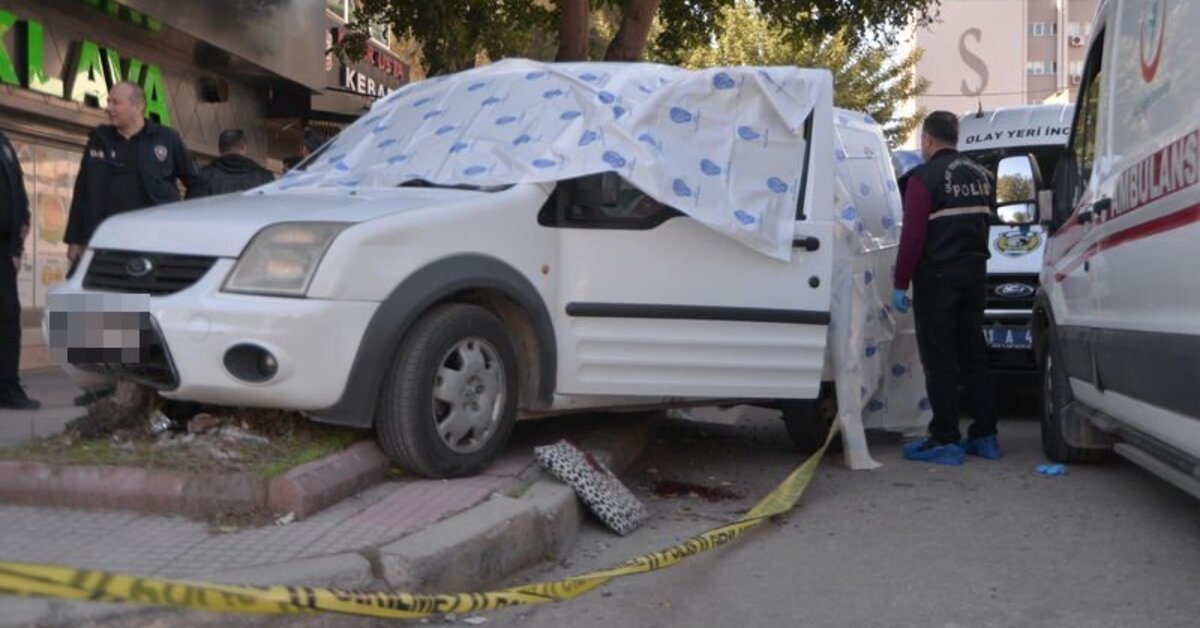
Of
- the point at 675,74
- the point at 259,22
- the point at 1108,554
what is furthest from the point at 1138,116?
the point at 259,22

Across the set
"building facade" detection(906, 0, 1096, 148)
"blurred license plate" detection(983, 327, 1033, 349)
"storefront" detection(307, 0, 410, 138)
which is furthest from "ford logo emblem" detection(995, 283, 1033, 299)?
"building facade" detection(906, 0, 1096, 148)

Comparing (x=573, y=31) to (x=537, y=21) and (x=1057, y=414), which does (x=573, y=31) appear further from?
(x=1057, y=414)

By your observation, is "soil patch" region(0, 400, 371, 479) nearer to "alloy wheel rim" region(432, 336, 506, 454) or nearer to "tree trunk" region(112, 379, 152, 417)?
"tree trunk" region(112, 379, 152, 417)

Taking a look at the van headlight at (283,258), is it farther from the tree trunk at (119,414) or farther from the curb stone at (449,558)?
the curb stone at (449,558)

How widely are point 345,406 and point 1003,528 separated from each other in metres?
2.88

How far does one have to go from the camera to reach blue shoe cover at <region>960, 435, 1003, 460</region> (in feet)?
24.2

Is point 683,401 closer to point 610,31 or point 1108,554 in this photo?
point 1108,554

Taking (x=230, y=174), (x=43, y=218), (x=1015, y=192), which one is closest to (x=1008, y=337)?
(x=1015, y=192)

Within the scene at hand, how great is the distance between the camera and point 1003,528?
5.61m

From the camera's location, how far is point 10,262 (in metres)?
7.03

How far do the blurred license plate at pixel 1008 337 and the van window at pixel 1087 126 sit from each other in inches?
83.2

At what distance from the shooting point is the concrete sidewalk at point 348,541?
392 centimetres

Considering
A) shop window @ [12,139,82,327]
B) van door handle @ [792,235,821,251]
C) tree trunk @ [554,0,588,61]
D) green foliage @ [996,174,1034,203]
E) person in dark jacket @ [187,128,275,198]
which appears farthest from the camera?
tree trunk @ [554,0,588,61]

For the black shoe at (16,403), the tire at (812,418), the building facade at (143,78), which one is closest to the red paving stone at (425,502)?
the tire at (812,418)
